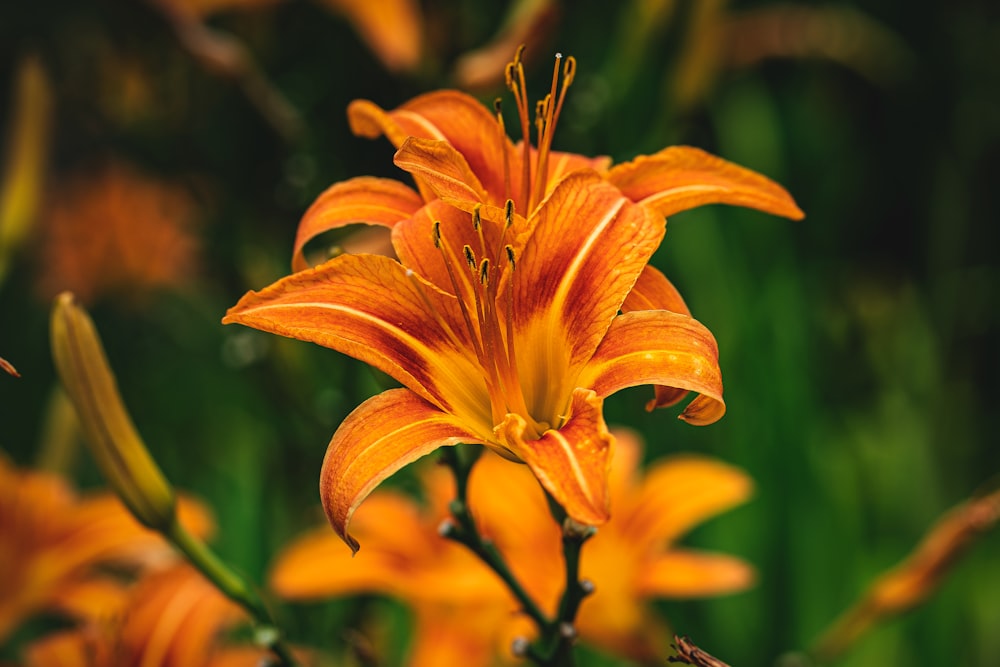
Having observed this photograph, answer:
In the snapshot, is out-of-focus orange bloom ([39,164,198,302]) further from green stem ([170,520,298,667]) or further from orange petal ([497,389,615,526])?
orange petal ([497,389,615,526])

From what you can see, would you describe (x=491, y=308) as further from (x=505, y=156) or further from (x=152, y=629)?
(x=152, y=629)

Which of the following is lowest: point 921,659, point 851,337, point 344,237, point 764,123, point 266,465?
point 921,659

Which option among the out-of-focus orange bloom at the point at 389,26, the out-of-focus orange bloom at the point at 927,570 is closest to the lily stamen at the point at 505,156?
the out-of-focus orange bloom at the point at 927,570

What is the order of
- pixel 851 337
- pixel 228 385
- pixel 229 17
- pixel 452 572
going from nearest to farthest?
pixel 452 572, pixel 229 17, pixel 851 337, pixel 228 385

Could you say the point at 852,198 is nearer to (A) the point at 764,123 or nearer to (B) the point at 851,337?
(A) the point at 764,123

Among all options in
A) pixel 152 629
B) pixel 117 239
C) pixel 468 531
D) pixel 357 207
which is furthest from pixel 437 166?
pixel 117 239

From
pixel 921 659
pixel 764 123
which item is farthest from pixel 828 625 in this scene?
pixel 764 123

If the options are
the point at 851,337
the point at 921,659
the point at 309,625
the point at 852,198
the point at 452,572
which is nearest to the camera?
the point at 452,572
